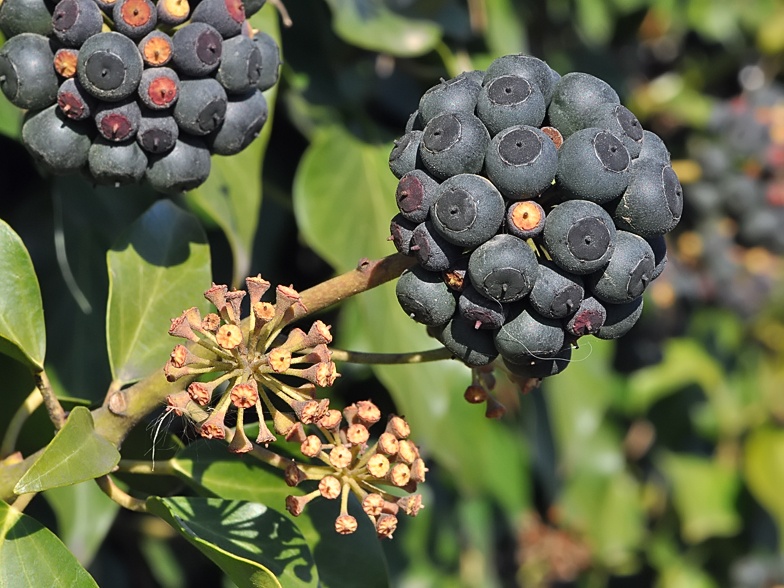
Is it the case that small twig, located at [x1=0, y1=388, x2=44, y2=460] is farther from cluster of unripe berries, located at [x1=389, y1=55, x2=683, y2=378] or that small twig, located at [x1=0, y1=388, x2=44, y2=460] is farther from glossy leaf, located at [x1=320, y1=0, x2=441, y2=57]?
glossy leaf, located at [x1=320, y1=0, x2=441, y2=57]

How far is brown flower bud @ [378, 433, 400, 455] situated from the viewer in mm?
776

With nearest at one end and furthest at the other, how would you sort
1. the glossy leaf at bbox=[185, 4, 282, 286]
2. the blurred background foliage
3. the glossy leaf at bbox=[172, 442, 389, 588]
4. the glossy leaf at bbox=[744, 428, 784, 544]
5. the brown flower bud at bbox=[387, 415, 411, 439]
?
the brown flower bud at bbox=[387, 415, 411, 439] → the glossy leaf at bbox=[172, 442, 389, 588] → the glossy leaf at bbox=[185, 4, 282, 286] → the blurred background foliage → the glossy leaf at bbox=[744, 428, 784, 544]

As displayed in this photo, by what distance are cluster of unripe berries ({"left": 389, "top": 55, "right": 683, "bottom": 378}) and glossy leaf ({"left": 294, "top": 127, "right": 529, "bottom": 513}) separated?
1.95ft

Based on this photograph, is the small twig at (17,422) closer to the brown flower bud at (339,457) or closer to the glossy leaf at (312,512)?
the glossy leaf at (312,512)

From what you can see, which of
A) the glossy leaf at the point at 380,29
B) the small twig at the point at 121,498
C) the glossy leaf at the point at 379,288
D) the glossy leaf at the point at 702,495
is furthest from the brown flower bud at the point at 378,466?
the glossy leaf at the point at 702,495

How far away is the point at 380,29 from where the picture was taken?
1.50 meters

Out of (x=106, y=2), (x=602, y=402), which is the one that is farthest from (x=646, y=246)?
(x=602, y=402)

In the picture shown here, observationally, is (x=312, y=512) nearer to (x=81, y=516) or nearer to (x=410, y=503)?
(x=410, y=503)

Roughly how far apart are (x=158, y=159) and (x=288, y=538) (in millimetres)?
427

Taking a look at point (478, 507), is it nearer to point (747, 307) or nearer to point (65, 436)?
point (747, 307)

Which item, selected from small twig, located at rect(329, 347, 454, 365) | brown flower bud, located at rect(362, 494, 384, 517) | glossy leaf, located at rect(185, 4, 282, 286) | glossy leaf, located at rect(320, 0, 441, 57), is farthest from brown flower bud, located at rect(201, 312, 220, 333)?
glossy leaf, located at rect(320, 0, 441, 57)

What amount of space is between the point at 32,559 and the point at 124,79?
0.48 metres

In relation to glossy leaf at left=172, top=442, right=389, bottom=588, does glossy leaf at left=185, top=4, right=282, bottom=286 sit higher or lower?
higher

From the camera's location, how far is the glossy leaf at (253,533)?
818mm
